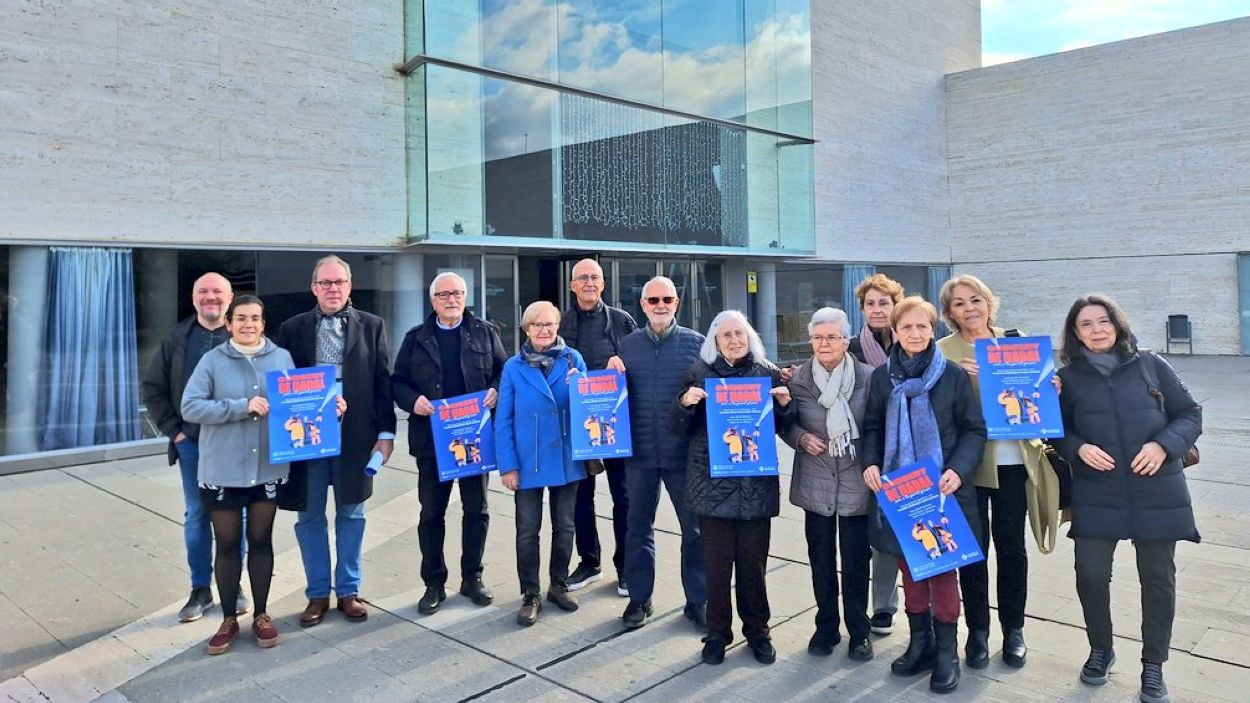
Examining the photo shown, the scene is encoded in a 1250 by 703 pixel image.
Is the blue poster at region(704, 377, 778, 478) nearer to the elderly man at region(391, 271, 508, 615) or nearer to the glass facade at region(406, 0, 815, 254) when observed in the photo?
the elderly man at region(391, 271, 508, 615)

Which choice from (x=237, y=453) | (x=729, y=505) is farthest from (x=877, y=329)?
(x=237, y=453)

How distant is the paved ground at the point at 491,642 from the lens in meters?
3.80

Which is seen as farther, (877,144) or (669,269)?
(877,144)

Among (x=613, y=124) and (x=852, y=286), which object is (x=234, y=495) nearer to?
(x=613, y=124)

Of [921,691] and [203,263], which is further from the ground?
[203,263]

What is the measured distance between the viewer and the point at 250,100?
34.5 feet

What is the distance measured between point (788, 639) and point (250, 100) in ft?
30.5

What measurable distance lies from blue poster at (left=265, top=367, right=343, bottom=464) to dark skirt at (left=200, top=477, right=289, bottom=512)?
0.50 feet

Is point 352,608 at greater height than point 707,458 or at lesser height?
lesser

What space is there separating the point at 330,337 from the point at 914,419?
3009 millimetres

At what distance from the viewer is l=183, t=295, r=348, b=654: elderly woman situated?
13.7ft

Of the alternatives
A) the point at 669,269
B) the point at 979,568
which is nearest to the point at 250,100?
the point at 669,269

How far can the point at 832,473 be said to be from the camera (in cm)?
401

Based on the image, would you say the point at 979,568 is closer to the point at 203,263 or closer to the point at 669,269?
the point at 203,263
